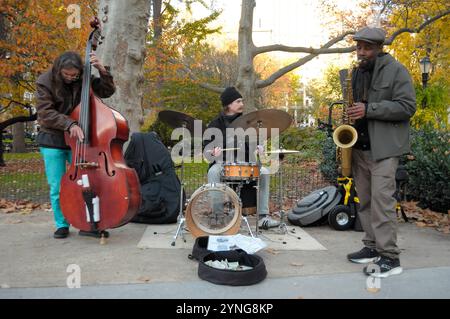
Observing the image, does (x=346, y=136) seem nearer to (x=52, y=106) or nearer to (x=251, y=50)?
(x=52, y=106)

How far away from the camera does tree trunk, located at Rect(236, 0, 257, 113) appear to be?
48.4ft

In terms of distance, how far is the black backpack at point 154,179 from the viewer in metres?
5.93

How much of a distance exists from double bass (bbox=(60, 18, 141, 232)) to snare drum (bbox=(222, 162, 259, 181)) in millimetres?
1025

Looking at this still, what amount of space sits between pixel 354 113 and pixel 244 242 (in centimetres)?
156

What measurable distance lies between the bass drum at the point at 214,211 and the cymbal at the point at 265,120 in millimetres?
724

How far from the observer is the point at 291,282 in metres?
3.72

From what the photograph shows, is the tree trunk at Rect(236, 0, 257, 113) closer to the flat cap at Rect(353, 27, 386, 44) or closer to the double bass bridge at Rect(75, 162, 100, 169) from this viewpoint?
the double bass bridge at Rect(75, 162, 100, 169)

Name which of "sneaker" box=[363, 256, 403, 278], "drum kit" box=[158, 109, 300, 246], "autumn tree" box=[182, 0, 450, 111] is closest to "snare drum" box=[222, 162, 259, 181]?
"drum kit" box=[158, 109, 300, 246]

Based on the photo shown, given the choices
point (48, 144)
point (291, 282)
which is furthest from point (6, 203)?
point (291, 282)

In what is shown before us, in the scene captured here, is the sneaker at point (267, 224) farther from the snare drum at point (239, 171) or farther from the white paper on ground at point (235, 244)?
the white paper on ground at point (235, 244)

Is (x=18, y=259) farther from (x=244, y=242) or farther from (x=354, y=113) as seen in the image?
(x=354, y=113)

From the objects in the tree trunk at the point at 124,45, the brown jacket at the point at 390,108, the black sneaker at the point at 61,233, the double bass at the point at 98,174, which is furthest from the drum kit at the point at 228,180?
the tree trunk at the point at 124,45

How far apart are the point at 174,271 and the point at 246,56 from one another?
11860 millimetres

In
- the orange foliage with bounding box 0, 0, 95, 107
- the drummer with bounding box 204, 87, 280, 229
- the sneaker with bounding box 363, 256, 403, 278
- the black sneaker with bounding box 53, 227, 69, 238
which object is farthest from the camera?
the orange foliage with bounding box 0, 0, 95, 107
